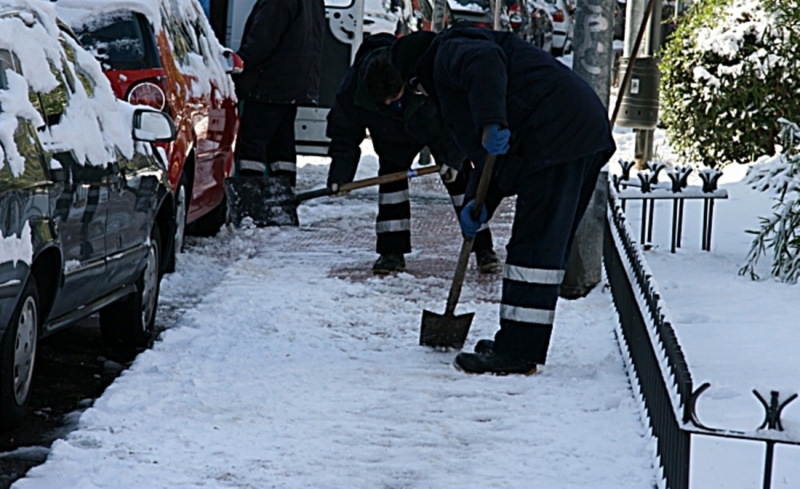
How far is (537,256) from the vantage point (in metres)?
5.81

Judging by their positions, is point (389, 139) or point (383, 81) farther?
point (389, 139)

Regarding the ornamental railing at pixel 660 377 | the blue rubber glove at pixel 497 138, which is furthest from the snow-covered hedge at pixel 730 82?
the blue rubber glove at pixel 497 138

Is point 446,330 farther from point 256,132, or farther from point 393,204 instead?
point 256,132

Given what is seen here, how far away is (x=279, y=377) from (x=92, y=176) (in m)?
1.17

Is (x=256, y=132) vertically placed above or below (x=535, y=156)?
below

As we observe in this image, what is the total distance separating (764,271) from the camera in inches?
323

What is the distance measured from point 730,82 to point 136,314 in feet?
23.7

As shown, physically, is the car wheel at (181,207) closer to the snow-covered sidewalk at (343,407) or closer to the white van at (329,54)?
the snow-covered sidewalk at (343,407)

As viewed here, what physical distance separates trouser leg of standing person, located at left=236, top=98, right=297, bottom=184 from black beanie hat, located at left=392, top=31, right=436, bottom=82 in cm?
447

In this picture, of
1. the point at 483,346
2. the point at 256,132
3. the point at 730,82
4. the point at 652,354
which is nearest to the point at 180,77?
the point at 256,132

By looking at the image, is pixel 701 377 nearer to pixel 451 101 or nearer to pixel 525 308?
pixel 525 308

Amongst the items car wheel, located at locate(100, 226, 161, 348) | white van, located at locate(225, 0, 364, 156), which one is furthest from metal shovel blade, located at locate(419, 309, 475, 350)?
white van, located at locate(225, 0, 364, 156)

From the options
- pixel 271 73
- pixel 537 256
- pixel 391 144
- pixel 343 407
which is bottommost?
pixel 343 407

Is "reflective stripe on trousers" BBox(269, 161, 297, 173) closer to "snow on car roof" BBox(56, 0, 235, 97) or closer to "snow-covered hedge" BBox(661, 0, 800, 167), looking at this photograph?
"snow on car roof" BBox(56, 0, 235, 97)
